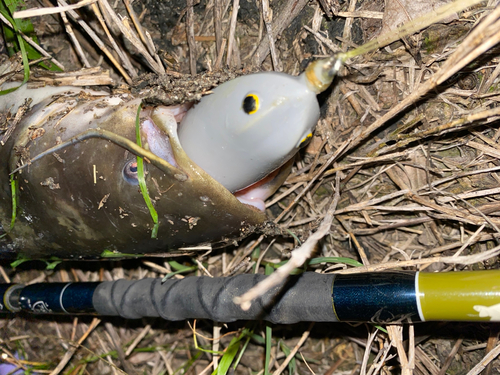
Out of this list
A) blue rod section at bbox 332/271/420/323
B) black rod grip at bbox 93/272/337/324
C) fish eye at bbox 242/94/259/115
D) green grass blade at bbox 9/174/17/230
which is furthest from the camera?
green grass blade at bbox 9/174/17/230

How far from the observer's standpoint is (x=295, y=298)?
2055mm

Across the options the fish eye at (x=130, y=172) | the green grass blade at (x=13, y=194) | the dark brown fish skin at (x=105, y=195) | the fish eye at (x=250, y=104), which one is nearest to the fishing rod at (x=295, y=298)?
the dark brown fish skin at (x=105, y=195)

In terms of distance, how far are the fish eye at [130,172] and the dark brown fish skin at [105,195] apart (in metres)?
0.02

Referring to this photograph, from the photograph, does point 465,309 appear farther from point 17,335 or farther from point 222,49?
point 17,335

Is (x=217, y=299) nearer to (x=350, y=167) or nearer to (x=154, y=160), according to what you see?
(x=154, y=160)

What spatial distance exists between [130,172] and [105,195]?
0.17m

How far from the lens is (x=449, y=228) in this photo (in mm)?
2352

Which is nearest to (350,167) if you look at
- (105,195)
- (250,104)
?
(250,104)

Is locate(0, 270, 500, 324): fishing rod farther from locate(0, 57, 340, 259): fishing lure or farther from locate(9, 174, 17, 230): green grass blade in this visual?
locate(9, 174, 17, 230): green grass blade

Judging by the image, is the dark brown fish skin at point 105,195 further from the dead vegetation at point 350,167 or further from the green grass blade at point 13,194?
the dead vegetation at point 350,167

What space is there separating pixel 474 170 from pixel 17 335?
322 centimetres

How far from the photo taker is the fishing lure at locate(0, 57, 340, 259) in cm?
169

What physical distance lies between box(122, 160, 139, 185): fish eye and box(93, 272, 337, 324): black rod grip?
Result: 2.38 feet

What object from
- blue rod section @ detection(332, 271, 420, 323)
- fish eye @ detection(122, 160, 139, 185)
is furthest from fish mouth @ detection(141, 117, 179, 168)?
blue rod section @ detection(332, 271, 420, 323)
